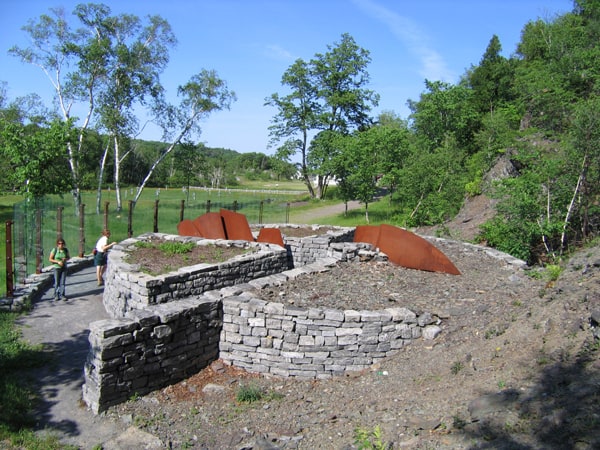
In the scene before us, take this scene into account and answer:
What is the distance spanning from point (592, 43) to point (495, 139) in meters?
8.50

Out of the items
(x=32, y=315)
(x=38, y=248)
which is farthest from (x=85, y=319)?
(x=38, y=248)

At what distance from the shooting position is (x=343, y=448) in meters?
4.35

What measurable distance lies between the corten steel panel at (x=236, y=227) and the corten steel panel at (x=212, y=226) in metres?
0.15

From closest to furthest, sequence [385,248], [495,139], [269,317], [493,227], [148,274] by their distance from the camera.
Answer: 1. [269,317]
2. [148,274]
3. [385,248]
4. [493,227]
5. [495,139]

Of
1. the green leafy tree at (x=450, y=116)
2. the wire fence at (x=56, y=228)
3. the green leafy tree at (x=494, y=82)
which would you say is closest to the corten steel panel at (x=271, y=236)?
the wire fence at (x=56, y=228)

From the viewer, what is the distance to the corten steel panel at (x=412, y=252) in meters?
9.55

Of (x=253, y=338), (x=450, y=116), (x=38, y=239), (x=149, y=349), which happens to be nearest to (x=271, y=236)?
(x=38, y=239)

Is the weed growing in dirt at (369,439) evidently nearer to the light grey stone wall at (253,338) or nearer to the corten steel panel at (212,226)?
the light grey stone wall at (253,338)

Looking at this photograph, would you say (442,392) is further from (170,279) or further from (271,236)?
(271,236)

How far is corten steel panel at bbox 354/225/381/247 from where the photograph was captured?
10766 mm

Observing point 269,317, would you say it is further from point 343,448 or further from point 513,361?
point 513,361

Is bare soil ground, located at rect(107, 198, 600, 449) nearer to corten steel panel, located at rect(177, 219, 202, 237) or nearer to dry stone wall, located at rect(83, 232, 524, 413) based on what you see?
dry stone wall, located at rect(83, 232, 524, 413)

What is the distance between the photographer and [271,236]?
41.9 feet

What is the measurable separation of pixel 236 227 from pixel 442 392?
8888 millimetres
